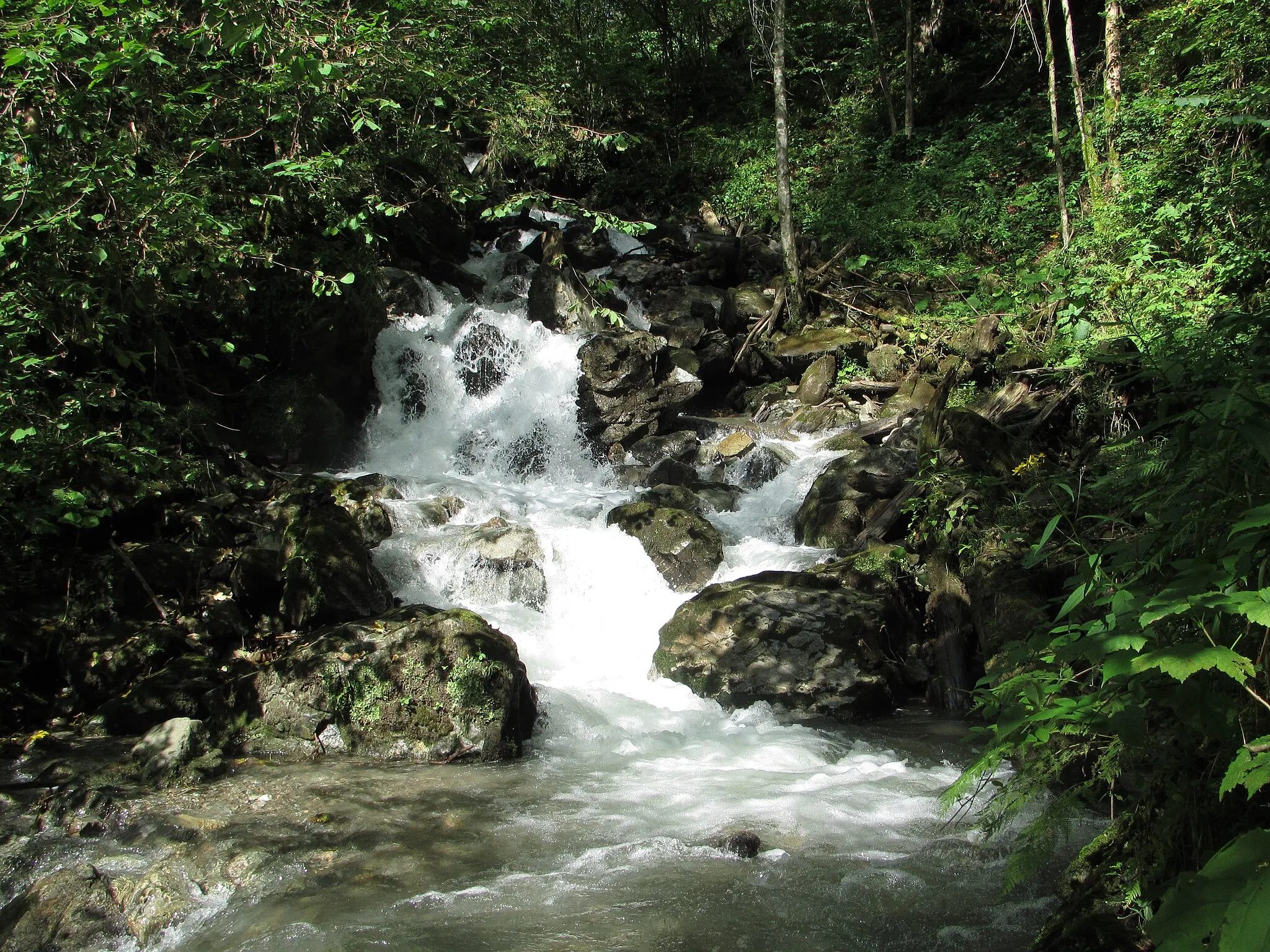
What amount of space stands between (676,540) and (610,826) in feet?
15.9

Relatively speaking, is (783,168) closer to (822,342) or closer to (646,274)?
(822,342)

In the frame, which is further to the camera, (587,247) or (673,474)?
(587,247)

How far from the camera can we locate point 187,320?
381 inches

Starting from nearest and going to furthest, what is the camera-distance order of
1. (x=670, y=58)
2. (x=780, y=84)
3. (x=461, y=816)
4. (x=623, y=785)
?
(x=461, y=816) < (x=623, y=785) < (x=780, y=84) < (x=670, y=58)

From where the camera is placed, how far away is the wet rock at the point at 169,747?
5285mm

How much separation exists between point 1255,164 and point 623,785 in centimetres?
1064

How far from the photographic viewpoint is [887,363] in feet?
47.8

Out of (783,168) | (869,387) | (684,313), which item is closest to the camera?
(869,387)

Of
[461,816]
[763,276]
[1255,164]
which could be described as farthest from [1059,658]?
[763,276]

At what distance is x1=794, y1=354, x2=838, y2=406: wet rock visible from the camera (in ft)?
47.2

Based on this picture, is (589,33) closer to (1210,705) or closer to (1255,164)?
(1255,164)

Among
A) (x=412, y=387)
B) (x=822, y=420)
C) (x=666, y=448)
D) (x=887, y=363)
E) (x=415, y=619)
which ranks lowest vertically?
(x=415, y=619)

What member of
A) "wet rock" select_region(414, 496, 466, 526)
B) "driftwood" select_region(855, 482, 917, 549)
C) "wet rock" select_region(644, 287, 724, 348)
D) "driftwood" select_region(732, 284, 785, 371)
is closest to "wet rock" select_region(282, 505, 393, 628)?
"wet rock" select_region(414, 496, 466, 526)

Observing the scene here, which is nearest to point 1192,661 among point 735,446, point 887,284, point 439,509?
point 439,509
